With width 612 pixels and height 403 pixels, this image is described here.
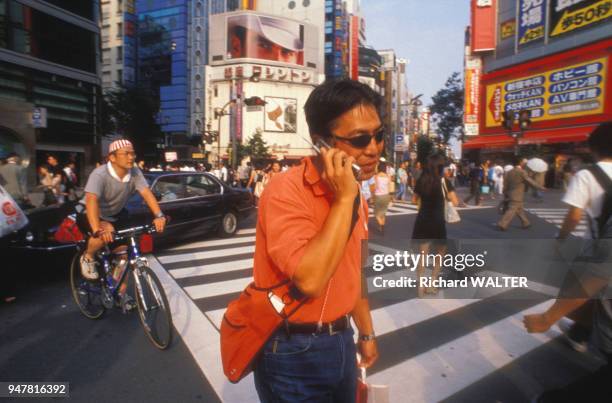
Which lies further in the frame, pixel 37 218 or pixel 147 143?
pixel 147 143

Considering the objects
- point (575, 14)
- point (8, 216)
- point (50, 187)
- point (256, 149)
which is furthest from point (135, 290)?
point (256, 149)

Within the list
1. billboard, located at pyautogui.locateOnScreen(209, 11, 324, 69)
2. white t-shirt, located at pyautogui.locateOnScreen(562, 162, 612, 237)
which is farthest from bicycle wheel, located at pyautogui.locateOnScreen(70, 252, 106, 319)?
billboard, located at pyautogui.locateOnScreen(209, 11, 324, 69)

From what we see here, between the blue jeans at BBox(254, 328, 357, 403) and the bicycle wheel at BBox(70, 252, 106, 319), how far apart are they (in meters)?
3.76

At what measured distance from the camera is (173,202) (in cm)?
849

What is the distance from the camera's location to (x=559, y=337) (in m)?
4.13

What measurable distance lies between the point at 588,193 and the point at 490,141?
32.6 m

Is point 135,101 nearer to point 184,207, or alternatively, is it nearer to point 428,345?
point 184,207

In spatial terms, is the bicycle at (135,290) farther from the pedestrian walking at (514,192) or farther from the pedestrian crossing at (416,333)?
the pedestrian walking at (514,192)

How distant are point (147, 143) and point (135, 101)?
428cm

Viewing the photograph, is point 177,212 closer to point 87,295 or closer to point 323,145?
point 87,295

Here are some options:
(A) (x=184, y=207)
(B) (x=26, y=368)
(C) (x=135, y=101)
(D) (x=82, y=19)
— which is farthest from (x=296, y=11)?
(B) (x=26, y=368)

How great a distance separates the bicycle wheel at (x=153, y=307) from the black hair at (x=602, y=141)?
11.5 ft

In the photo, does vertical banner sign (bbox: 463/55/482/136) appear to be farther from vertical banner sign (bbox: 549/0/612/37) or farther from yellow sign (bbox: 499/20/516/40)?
vertical banner sign (bbox: 549/0/612/37)

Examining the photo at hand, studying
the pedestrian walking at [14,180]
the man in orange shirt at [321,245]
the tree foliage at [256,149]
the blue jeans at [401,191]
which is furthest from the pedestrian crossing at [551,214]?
the tree foliage at [256,149]
